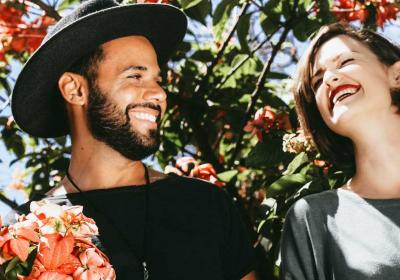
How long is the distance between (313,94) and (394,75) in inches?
10.5

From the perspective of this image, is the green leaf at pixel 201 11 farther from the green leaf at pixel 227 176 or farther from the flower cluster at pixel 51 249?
the flower cluster at pixel 51 249

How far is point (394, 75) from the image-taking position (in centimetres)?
192

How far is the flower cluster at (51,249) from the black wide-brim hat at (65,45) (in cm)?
88

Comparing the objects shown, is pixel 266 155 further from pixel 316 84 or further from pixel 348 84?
pixel 348 84

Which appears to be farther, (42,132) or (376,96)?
(42,132)

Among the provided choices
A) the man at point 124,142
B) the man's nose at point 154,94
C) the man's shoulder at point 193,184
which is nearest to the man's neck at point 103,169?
the man at point 124,142

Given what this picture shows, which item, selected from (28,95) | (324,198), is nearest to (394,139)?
(324,198)

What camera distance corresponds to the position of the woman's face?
176 centimetres

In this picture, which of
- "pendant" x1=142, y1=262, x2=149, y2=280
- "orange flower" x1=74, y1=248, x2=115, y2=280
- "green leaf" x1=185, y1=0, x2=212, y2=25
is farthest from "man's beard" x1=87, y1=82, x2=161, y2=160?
"green leaf" x1=185, y1=0, x2=212, y2=25

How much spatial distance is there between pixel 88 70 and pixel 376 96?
3.08 feet

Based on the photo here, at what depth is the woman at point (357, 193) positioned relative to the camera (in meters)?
1.66

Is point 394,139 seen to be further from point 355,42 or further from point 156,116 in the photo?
point 156,116

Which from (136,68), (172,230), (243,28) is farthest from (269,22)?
(172,230)

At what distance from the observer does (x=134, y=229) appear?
1.80 metres
